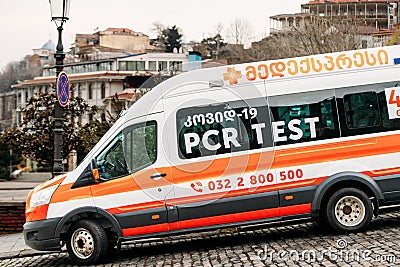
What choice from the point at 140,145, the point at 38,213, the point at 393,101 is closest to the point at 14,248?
the point at 38,213

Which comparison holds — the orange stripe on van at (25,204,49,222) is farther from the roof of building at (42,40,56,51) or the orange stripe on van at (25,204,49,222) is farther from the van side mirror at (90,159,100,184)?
the roof of building at (42,40,56,51)

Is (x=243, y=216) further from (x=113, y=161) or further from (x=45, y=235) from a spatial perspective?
(x=45, y=235)

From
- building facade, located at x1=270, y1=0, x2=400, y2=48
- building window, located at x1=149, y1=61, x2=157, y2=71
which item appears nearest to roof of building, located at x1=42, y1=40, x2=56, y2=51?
building window, located at x1=149, y1=61, x2=157, y2=71

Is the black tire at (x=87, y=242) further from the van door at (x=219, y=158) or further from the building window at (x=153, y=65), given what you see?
the building window at (x=153, y=65)

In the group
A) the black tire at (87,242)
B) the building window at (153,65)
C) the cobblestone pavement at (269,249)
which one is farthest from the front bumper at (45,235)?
the building window at (153,65)

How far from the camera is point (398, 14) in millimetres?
74625

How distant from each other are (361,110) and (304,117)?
956mm

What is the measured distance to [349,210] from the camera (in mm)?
10961

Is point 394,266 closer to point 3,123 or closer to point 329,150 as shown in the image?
point 329,150

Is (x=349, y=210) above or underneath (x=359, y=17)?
underneath

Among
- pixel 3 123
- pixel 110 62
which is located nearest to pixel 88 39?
pixel 3 123

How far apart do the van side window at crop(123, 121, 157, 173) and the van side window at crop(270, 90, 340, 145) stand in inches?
76.8

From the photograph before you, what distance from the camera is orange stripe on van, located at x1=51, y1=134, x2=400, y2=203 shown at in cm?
1078

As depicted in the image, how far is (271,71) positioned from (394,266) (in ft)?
13.3
